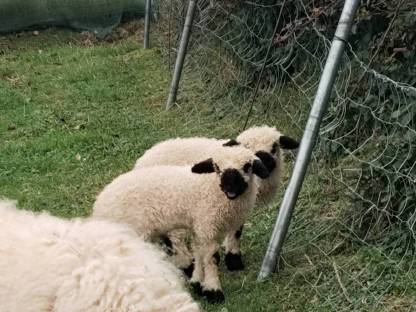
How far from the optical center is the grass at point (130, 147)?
14.3 ft

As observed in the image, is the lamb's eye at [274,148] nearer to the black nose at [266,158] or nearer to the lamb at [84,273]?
the black nose at [266,158]

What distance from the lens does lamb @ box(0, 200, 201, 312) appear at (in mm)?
2133

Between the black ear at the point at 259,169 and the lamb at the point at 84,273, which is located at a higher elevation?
the lamb at the point at 84,273

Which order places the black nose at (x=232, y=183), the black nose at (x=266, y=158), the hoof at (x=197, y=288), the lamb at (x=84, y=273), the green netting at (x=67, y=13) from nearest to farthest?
the lamb at (x=84, y=273) → the black nose at (x=232, y=183) → the hoof at (x=197, y=288) → the black nose at (x=266, y=158) → the green netting at (x=67, y=13)

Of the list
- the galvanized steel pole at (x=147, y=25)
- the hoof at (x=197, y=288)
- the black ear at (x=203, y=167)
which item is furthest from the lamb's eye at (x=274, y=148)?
the galvanized steel pole at (x=147, y=25)

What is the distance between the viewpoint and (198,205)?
176 inches

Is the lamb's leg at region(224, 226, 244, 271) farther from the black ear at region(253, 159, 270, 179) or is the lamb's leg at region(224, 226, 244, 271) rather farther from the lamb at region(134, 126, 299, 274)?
the black ear at region(253, 159, 270, 179)

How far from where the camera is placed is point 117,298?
213cm

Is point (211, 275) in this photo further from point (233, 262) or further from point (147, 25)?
point (147, 25)

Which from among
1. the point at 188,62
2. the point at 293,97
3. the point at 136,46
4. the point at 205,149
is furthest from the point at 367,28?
the point at 136,46

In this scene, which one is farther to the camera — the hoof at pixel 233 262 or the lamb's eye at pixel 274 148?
the lamb's eye at pixel 274 148

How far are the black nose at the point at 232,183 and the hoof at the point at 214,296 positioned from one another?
1.96 ft

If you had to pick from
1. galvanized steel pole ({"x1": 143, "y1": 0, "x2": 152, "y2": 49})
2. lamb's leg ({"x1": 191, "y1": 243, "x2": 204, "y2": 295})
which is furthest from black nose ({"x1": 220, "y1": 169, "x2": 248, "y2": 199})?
galvanized steel pole ({"x1": 143, "y1": 0, "x2": 152, "y2": 49})

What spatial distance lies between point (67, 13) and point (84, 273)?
37.9ft
